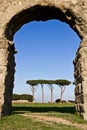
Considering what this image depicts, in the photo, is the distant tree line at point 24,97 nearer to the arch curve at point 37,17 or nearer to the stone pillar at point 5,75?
the arch curve at point 37,17

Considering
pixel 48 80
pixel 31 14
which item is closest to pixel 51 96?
pixel 48 80

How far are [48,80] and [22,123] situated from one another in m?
39.7

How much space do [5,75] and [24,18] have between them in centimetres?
263

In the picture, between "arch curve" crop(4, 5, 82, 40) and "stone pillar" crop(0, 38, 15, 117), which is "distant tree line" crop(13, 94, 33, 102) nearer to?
"arch curve" crop(4, 5, 82, 40)

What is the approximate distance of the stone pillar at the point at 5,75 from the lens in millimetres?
9445

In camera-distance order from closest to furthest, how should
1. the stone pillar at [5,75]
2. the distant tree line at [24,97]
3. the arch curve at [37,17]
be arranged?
the stone pillar at [5,75]
the arch curve at [37,17]
the distant tree line at [24,97]

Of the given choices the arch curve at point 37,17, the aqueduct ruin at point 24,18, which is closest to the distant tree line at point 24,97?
the arch curve at point 37,17

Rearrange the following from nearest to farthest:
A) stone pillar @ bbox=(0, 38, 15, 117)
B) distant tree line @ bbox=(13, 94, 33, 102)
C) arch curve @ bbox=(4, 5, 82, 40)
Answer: stone pillar @ bbox=(0, 38, 15, 117) → arch curve @ bbox=(4, 5, 82, 40) → distant tree line @ bbox=(13, 94, 33, 102)

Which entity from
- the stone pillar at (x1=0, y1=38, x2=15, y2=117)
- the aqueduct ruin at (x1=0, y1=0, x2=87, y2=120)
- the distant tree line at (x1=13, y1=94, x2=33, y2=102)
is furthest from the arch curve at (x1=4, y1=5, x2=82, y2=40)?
the distant tree line at (x1=13, y1=94, x2=33, y2=102)

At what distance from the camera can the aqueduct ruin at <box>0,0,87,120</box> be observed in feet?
31.2

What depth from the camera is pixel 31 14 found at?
424 inches

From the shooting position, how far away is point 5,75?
9.59 meters

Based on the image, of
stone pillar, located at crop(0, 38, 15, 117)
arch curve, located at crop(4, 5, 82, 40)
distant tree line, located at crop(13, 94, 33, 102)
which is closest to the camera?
stone pillar, located at crop(0, 38, 15, 117)

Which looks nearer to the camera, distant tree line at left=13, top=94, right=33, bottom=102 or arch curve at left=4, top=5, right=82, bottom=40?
arch curve at left=4, top=5, right=82, bottom=40
